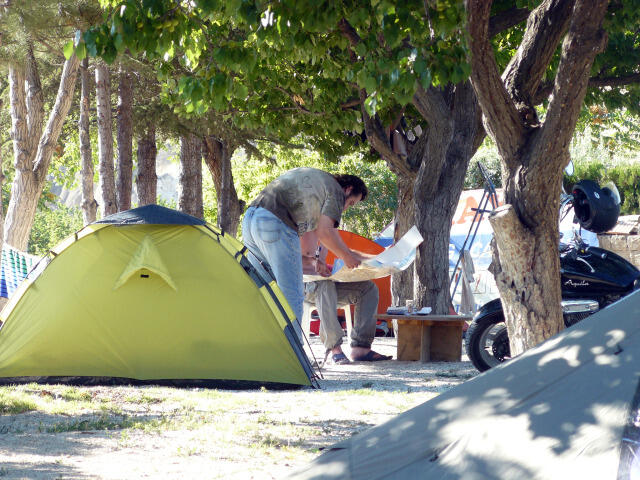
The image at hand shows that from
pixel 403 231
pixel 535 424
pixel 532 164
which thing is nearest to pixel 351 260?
pixel 532 164

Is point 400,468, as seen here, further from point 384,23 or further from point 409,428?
point 384,23

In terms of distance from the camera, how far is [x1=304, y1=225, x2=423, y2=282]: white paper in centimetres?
717

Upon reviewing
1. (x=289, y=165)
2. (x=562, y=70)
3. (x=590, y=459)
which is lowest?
(x=590, y=459)

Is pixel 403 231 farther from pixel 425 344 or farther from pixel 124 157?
pixel 124 157

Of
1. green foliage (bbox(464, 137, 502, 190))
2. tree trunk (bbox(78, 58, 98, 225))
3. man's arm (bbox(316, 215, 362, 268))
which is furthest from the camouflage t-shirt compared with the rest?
green foliage (bbox(464, 137, 502, 190))

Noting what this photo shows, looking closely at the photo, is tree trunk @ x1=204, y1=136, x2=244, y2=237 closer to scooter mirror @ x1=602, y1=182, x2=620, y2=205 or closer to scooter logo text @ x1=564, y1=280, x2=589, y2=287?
scooter mirror @ x1=602, y1=182, x2=620, y2=205

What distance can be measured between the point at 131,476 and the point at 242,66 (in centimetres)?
260

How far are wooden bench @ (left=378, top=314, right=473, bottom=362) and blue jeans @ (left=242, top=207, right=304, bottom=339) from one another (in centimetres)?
170

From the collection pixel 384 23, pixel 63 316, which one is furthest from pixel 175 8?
pixel 63 316

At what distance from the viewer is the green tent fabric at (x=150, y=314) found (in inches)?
252

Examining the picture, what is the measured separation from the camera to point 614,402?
248 cm

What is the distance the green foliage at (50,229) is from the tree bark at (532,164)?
137 ft

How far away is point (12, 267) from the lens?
11.1m

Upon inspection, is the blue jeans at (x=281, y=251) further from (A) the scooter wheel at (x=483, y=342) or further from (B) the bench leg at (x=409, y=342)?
(B) the bench leg at (x=409, y=342)
